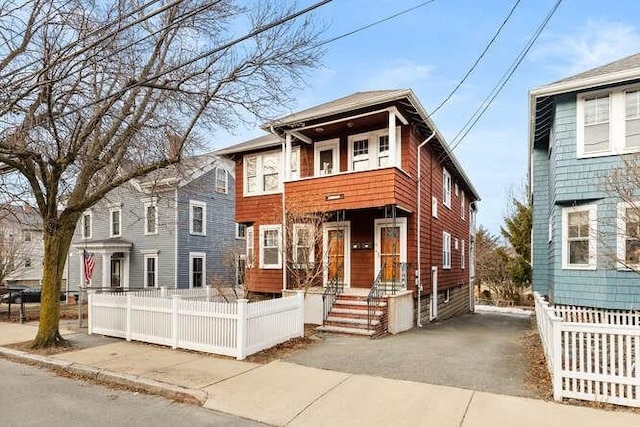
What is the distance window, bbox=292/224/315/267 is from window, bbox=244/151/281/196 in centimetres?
291

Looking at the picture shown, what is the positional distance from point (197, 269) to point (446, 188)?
1360cm

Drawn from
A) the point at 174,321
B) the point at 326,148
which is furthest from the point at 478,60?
the point at 174,321

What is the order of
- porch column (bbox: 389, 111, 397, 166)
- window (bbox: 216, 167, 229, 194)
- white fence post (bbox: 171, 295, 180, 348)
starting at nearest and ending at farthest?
white fence post (bbox: 171, 295, 180, 348)
porch column (bbox: 389, 111, 397, 166)
window (bbox: 216, 167, 229, 194)

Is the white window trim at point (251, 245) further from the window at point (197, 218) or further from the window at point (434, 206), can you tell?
the window at point (197, 218)

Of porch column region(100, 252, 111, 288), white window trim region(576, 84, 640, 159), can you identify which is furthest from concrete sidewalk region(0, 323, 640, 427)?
porch column region(100, 252, 111, 288)

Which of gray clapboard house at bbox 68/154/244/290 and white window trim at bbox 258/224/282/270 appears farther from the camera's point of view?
gray clapboard house at bbox 68/154/244/290

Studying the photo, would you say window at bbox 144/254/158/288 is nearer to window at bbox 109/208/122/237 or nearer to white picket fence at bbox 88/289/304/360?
window at bbox 109/208/122/237

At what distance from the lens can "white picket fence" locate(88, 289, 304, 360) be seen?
28.9 feet

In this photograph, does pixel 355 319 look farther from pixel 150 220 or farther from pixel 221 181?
pixel 221 181

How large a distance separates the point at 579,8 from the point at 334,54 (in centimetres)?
476

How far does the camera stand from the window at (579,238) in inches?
434

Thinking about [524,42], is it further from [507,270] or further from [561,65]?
[507,270]

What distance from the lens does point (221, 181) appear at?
25500 mm

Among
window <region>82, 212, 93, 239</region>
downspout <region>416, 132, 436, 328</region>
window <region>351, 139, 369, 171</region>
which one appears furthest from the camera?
window <region>82, 212, 93, 239</region>
